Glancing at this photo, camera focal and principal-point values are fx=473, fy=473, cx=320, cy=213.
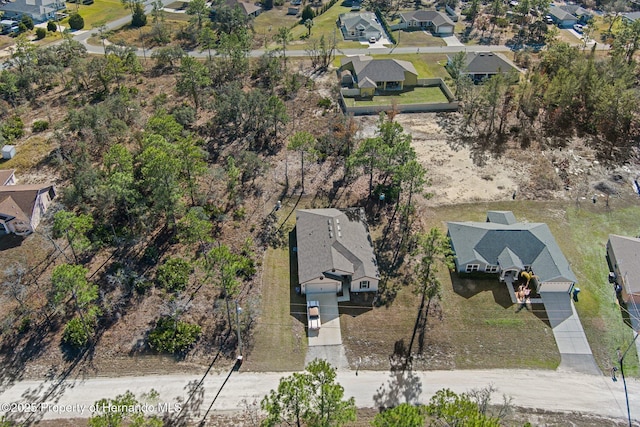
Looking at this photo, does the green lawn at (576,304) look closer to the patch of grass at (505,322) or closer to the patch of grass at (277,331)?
the patch of grass at (505,322)

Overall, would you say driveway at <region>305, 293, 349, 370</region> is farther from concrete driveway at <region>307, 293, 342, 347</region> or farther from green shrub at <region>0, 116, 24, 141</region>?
green shrub at <region>0, 116, 24, 141</region>

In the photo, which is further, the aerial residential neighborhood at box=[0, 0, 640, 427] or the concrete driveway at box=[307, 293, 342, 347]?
the concrete driveway at box=[307, 293, 342, 347]

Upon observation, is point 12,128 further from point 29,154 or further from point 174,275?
point 174,275

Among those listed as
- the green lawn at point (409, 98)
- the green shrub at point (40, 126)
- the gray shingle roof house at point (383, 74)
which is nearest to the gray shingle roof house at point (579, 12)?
the gray shingle roof house at point (383, 74)

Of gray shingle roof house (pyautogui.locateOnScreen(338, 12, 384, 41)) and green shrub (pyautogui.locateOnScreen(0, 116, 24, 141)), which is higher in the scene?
gray shingle roof house (pyautogui.locateOnScreen(338, 12, 384, 41))

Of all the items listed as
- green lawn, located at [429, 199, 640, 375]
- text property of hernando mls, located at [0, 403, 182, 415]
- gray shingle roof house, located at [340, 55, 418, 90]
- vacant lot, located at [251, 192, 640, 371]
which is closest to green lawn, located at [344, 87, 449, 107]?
gray shingle roof house, located at [340, 55, 418, 90]

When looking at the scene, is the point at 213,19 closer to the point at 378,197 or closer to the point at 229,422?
the point at 378,197
